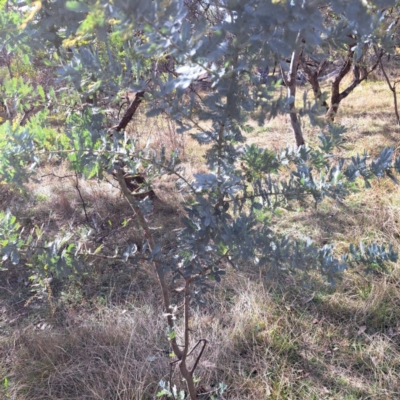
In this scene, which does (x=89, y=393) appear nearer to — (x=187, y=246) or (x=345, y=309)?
(x=187, y=246)

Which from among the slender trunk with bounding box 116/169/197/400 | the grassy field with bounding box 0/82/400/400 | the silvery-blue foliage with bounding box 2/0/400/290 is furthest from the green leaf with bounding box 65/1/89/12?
the grassy field with bounding box 0/82/400/400

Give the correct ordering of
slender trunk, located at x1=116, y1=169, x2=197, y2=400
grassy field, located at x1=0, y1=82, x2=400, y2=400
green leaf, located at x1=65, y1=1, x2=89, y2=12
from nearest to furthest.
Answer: green leaf, located at x1=65, y1=1, x2=89, y2=12 → slender trunk, located at x1=116, y1=169, x2=197, y2=400 → grassy field, located at x1=0, y1=82, x2=400, y2=400

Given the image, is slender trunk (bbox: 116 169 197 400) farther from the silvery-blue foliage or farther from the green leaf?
the green leaf

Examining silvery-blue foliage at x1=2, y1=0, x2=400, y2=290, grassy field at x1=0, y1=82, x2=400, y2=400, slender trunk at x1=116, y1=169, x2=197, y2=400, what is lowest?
grassy field at x1=0, y1=82, x2=400, y2=400

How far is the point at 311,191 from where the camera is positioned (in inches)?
A: 37.1

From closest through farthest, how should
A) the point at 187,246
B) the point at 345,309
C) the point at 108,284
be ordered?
the point at 187,246 → the point at 345,309 → the point at 108,284

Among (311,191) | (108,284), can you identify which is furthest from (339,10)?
(108,284)

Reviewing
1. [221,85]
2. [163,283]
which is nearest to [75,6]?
[221,85]

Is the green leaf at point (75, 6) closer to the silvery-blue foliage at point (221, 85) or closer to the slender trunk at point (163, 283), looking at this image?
the silvery-blue foliage at point (221, 85)

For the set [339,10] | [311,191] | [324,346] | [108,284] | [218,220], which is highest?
[339,10]

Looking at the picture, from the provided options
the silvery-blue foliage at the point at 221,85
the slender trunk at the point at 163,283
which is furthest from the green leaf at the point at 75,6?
the slender trunk at the point at 163,283

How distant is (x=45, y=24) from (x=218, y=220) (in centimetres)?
60

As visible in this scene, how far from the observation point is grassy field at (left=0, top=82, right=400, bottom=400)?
1788 millimetres

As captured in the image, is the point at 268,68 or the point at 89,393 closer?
the point at 268,68
